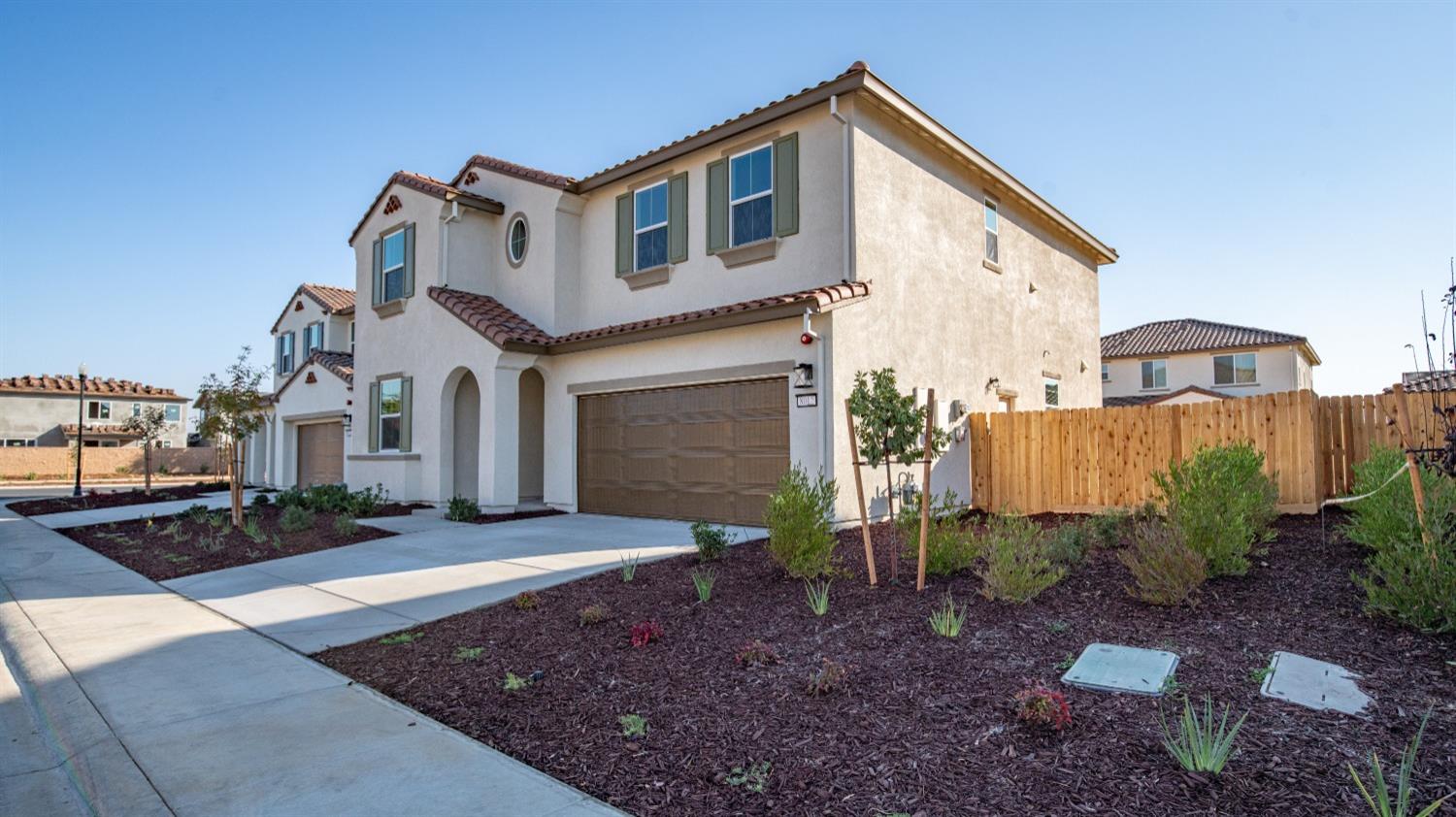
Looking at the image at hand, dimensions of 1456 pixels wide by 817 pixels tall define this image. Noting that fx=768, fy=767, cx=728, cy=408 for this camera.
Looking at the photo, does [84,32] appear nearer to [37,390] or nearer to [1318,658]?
[1318,658]

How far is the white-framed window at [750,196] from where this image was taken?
1247 cm

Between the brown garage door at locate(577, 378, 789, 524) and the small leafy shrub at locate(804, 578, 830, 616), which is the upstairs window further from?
the small leafy shrub at locate(804, 578, 830, 616)

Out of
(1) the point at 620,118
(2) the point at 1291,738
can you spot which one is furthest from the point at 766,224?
(2) the point at 1291,738

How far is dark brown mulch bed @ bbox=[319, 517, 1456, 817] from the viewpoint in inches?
131

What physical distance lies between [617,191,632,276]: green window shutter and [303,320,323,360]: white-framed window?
18986 mm

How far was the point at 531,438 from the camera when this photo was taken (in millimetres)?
17031

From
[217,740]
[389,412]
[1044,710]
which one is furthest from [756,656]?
[389,412]

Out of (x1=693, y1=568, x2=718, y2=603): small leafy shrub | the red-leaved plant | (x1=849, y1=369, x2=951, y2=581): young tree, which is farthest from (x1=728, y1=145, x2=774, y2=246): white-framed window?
the red-leaved plant

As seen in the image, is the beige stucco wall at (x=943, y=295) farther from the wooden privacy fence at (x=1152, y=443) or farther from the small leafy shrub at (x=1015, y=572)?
the small leafy shrub at (x=1015, y=572)

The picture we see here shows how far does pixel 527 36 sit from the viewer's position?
1193cm

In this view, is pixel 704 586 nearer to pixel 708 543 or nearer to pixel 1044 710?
pixel 708 543

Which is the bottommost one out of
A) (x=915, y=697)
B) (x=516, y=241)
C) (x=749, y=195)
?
(x=915, y=697)

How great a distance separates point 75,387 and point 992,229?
53.4m

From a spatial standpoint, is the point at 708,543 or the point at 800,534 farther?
the point at 708,543
